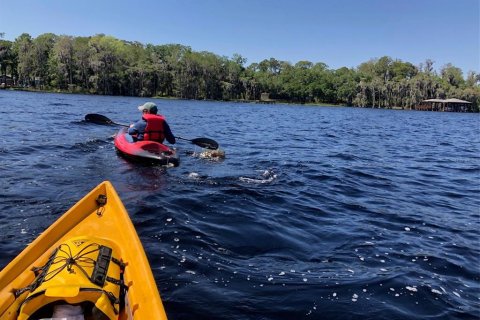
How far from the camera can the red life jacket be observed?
10.3 metres

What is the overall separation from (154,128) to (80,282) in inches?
311

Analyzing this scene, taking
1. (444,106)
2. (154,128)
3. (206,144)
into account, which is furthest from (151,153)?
(444,106)

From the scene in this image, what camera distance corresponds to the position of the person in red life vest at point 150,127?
10.4 meters

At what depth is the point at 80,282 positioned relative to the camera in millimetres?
2814

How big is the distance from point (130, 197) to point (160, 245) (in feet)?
7.52

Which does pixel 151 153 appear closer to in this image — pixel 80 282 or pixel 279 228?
pixel 279 228

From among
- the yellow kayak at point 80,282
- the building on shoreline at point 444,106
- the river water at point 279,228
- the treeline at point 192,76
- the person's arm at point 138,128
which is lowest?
the river water at point 279,228

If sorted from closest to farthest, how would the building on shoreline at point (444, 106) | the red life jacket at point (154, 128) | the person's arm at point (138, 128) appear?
the red life jacket at point (154, 128) → the person's arm at point (138, 128) → the building on shoreline at point (444, 106)

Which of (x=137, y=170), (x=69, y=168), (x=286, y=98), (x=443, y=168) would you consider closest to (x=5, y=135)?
(x=69, y=168)

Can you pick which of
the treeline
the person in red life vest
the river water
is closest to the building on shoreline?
the treeline

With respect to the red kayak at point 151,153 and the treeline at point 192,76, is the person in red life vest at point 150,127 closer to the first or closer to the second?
the red kayak at point 151,153

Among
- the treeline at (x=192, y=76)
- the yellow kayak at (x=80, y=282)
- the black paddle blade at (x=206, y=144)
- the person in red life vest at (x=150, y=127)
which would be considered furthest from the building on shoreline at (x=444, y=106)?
the yellow kayak at (x=80, y=282)

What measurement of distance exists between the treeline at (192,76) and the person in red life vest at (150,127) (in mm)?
66011

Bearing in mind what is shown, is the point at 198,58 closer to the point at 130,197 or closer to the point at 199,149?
the point at 199,149
